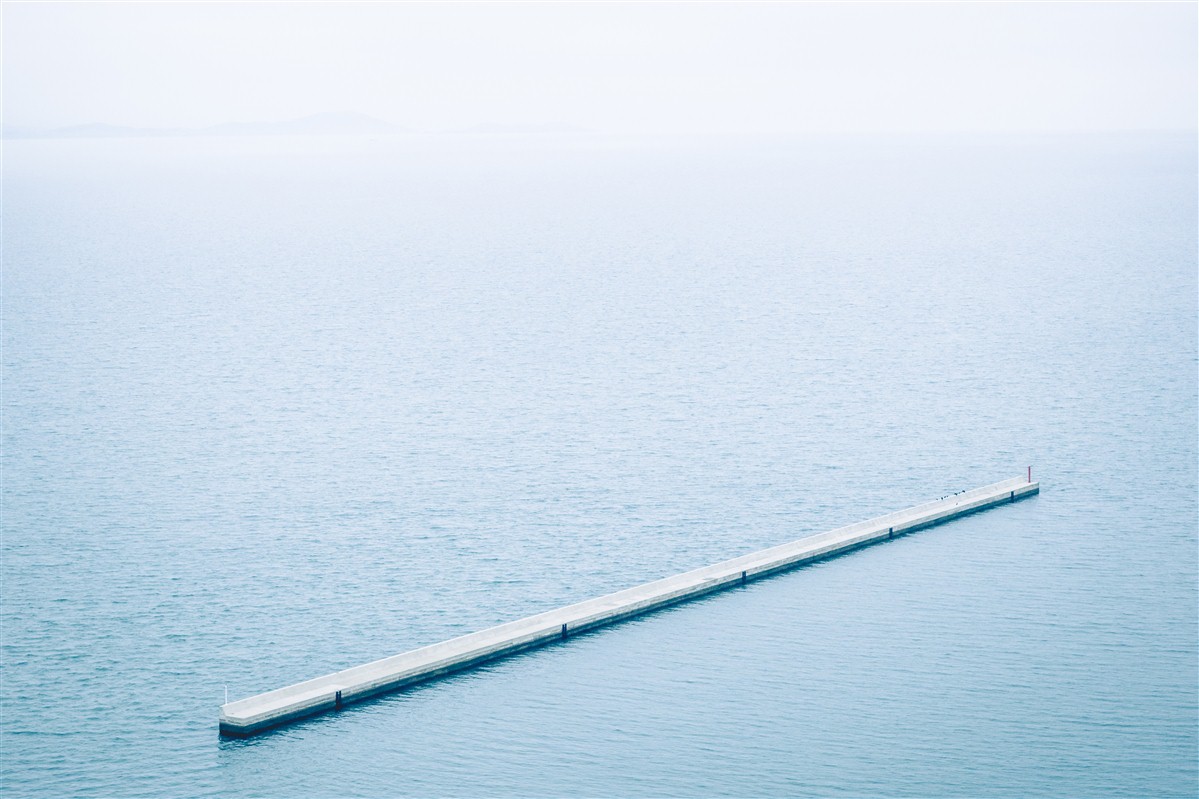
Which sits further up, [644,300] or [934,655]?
[644,300]

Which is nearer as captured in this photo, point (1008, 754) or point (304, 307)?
point (1008, 754)

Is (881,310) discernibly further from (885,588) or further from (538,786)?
(538,786)

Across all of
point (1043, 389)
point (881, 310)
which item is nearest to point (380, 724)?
point (1043, 389)

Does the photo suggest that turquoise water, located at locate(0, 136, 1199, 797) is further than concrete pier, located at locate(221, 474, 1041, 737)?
No

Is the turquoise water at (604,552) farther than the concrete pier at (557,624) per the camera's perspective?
No

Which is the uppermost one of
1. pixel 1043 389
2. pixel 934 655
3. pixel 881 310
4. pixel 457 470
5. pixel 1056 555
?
pixel 881 310
